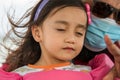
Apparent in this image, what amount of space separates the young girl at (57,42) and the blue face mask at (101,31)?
0.34 ft

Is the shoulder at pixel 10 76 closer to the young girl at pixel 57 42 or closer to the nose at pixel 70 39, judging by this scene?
the young girl at pixel 57 42

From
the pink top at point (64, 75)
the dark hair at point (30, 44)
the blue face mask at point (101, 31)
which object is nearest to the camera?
the pink top at point (64, 75)

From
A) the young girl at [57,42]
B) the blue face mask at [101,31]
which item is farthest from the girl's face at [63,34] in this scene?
the blue face mask at [101,31]

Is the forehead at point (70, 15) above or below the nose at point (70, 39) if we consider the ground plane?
above

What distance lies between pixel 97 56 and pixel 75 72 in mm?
250

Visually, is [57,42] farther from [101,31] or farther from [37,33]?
[101,31]

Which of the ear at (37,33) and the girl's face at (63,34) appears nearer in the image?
the girl's face at (63,34)

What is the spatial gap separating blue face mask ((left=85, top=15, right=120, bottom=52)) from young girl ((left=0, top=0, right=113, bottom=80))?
10 centimetres

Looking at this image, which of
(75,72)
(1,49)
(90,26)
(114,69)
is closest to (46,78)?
(75,72)

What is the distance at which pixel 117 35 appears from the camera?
1.60 metres

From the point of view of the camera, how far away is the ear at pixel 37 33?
1.49m

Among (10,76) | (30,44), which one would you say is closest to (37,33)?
(30,44)

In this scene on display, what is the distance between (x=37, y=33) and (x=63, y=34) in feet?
0.54

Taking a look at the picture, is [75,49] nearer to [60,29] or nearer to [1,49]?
[60,29]
